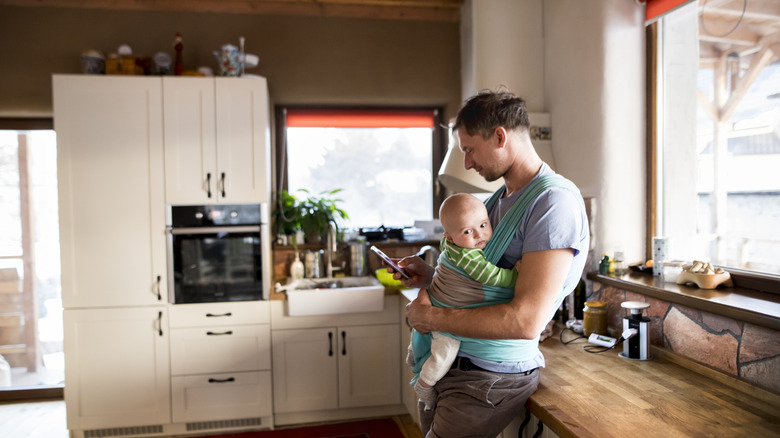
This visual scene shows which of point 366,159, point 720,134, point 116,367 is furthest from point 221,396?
point 720,134

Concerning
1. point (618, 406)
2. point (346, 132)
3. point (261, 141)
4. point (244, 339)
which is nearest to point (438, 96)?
point (346, 132)

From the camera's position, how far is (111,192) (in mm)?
3156

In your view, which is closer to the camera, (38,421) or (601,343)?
(601,343)

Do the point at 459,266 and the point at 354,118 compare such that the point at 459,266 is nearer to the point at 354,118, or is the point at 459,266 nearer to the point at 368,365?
the point at 368,365

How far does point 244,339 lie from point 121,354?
0.72 metres

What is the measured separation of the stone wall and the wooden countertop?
35mm

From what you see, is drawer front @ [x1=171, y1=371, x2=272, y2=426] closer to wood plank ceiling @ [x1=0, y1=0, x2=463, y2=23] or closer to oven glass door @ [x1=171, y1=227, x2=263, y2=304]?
oven glass door @ [x1=171, y1=227, x2=263, y2=304]

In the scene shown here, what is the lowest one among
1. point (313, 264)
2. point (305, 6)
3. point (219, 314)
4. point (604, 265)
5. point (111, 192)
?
point (219, 314)

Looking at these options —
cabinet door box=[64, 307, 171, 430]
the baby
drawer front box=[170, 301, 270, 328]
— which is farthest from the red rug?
the baby

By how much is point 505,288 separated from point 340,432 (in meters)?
2.17

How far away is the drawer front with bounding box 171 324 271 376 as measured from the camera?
3207 millimetres

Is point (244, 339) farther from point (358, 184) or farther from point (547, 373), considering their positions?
point (547, 373)

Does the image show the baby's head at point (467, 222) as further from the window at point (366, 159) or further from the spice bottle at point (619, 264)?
the window at point (366, 159)

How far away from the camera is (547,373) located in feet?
5.88
